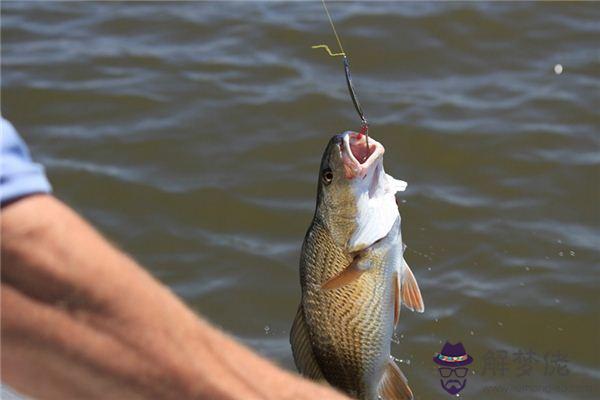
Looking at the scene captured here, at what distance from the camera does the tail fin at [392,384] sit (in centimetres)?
321

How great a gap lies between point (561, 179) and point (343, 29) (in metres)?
2.31

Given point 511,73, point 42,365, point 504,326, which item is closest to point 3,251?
point 42,365

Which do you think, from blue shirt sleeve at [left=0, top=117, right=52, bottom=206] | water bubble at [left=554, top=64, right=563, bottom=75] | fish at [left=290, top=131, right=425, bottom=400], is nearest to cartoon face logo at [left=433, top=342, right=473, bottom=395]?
fish at [left=290, top=131, right=425, bottom=400]

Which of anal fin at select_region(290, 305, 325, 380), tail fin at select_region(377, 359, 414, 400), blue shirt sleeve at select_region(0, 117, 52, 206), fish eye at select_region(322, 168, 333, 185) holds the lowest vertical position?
tail fin at select_region(377, 359, 414, 400)

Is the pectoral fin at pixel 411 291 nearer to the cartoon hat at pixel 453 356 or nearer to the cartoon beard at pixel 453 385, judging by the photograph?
the cartoon beard at pixel 453 385

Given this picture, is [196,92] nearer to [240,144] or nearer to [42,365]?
[240,144]

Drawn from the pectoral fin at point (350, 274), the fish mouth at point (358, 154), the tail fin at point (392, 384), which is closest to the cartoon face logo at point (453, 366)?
the tail fin at point (392, 384)

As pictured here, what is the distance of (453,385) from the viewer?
4.54m

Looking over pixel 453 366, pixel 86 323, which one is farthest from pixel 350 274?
pixel 453 366

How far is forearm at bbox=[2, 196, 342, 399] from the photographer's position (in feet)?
5.19

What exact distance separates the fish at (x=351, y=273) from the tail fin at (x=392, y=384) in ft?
0.11

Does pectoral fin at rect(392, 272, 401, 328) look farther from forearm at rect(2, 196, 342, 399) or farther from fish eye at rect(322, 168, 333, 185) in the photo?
forearm at rect(2, 196, 342, 399)

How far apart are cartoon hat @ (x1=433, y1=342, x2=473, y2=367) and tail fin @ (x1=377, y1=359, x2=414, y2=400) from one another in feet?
4.86

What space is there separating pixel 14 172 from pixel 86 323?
272mm
